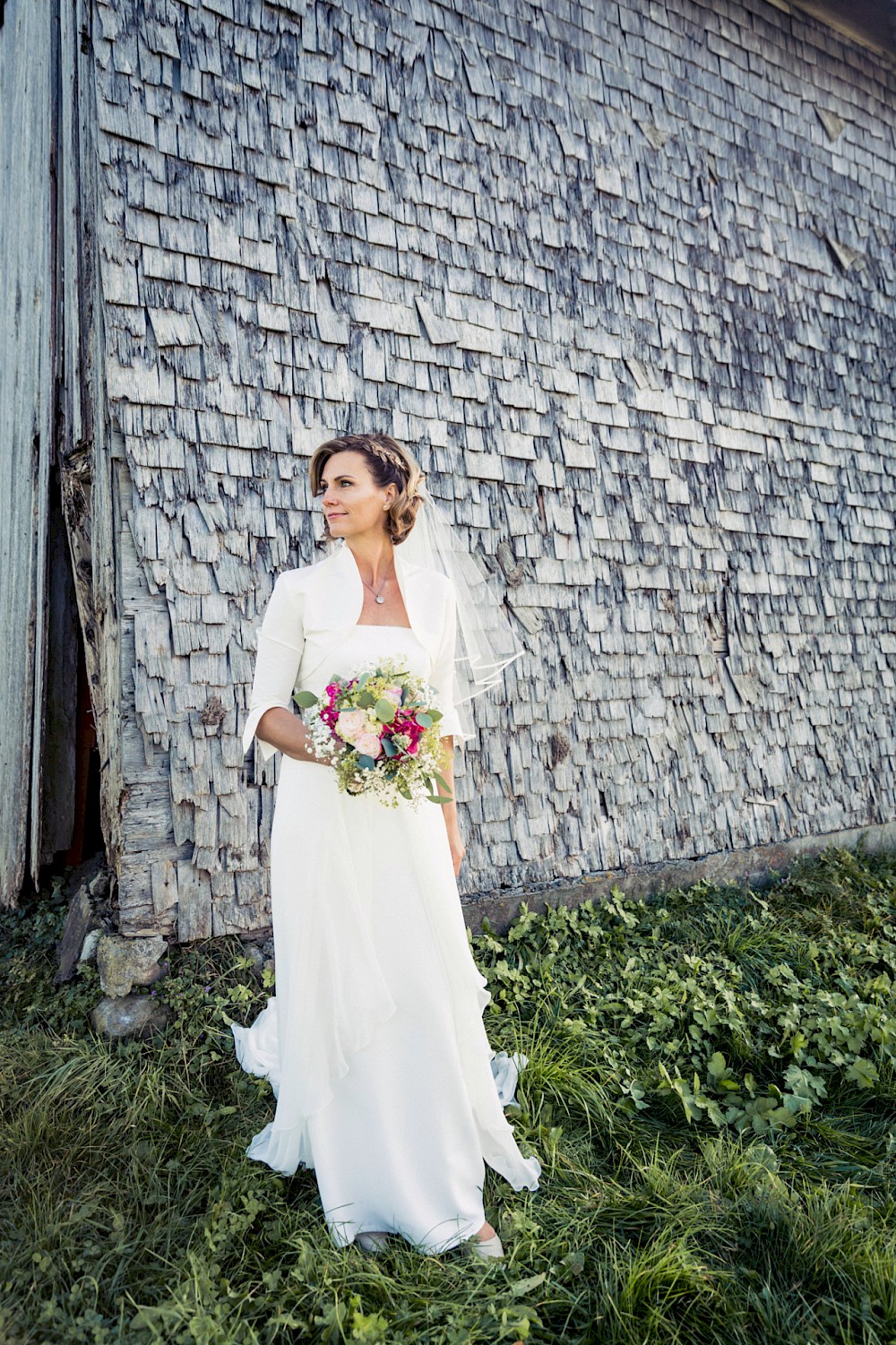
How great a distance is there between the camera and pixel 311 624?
2.38m

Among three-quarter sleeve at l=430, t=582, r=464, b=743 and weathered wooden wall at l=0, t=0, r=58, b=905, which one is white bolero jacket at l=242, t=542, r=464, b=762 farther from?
weathered wooden wall at l=0, t=0, r=58, b=905

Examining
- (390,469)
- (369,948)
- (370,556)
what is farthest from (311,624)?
(369,948)

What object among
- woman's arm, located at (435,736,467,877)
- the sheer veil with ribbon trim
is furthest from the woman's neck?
woman's arm, located at (435,736,467,877)

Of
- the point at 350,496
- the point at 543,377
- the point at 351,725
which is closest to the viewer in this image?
the point at 351,725

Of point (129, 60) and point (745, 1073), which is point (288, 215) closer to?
point (129, 60)

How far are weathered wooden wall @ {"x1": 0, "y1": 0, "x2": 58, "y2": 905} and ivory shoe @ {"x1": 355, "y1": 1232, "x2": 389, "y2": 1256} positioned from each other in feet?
8.68


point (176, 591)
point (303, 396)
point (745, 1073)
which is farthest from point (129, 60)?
point (745, 1073)

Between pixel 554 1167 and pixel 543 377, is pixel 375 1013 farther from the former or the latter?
pixel 543 377

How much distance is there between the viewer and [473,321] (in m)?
4.10

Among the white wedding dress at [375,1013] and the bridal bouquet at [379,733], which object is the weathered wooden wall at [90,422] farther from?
→ the bridal bouquet at [379,733]

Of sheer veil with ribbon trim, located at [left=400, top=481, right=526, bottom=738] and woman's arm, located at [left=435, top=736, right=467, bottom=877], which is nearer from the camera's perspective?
woman's arm, located at [left=435, top=736, right=467, bottom=877]

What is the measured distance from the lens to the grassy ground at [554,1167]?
2.01 metres

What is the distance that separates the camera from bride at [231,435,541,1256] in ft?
7.38

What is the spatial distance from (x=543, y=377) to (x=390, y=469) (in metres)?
2.14
